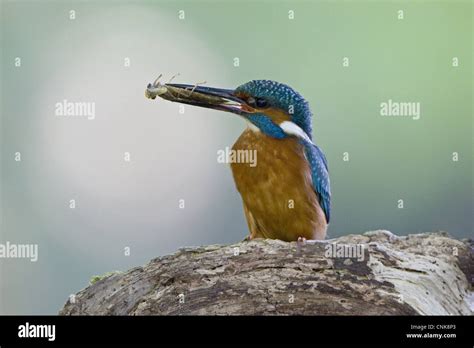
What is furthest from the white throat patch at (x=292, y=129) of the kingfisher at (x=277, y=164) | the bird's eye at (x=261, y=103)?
the bird's eye at (x=261, y=103)

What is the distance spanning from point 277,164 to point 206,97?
0.87 m

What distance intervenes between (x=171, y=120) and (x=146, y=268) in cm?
241

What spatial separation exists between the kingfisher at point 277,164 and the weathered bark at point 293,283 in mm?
575

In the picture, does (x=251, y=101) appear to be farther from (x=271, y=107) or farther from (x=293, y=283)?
(x=293, y=283)

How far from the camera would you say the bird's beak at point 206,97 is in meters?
6.99

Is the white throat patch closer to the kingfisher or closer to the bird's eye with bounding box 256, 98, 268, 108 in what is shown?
the kingfisher

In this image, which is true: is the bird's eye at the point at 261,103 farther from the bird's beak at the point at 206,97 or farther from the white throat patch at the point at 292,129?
the white throat patch at the point at 292,129

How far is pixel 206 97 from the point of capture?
7.09m

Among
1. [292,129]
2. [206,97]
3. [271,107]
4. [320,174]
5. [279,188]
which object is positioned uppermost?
[206,97]

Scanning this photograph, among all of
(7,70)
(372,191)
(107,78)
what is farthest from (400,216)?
(7,70)

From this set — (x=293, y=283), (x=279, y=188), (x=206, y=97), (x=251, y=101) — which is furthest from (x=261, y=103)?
(x=293, y=283)
